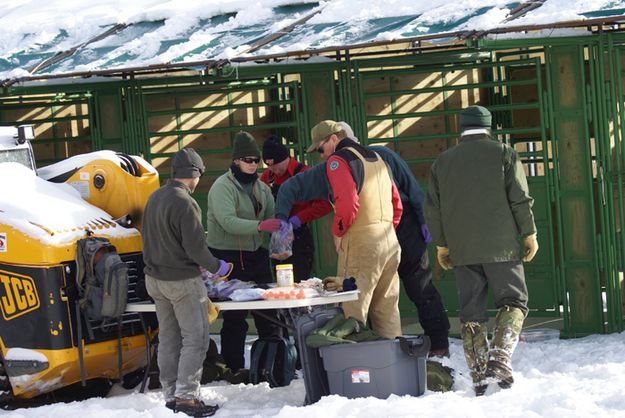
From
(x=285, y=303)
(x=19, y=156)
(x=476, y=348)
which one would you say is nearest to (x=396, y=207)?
(x=476, y=348)

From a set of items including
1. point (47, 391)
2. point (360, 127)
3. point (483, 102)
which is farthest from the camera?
point (483, 102)

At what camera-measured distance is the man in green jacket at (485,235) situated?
26.2 ft

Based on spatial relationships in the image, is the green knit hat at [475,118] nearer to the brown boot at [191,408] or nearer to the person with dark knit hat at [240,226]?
the person with dark knit hat at [240,226]

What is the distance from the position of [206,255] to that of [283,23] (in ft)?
11.8

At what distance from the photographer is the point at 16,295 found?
8.26 m

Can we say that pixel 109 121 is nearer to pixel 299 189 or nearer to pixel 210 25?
pixel 210 25

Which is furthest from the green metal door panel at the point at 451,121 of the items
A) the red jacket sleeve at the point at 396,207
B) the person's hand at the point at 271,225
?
the person's hand at the point at 271,225

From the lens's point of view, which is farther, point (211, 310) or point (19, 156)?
point (19, 156)

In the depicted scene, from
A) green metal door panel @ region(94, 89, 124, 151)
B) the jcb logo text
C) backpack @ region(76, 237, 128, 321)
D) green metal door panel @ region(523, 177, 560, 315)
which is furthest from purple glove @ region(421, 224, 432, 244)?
green metal door panel @ region(94, 89, 124, 151)

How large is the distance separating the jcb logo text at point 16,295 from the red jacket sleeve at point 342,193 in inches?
82.4

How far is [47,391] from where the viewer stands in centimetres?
852

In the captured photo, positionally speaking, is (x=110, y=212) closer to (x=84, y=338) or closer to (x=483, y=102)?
(x=84, y=338)

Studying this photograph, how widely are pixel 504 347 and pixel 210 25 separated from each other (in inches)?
193

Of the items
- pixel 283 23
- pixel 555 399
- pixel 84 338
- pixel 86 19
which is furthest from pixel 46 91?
pixel 555 399
